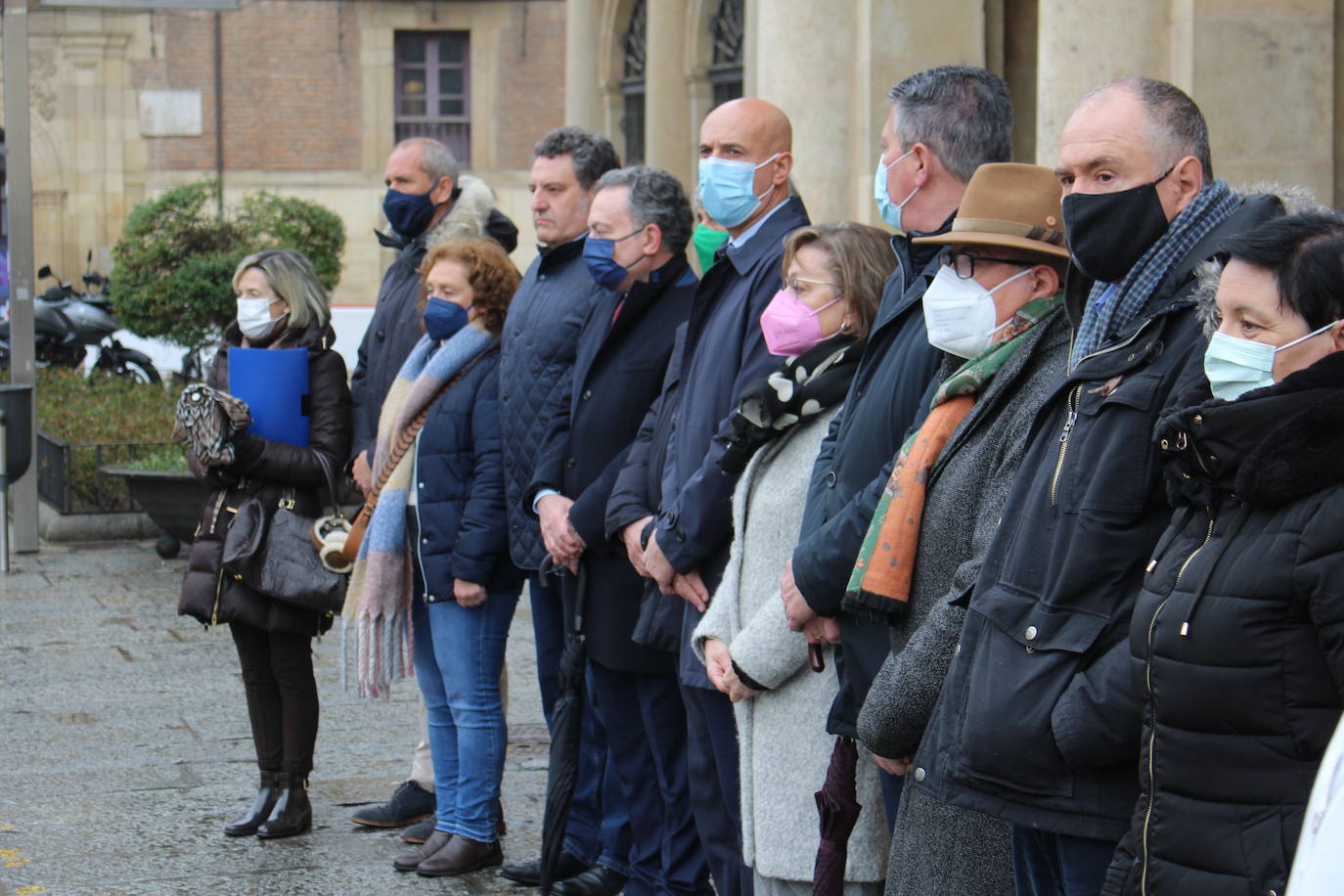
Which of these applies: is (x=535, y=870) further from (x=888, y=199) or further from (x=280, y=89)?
(x=280, y=89)

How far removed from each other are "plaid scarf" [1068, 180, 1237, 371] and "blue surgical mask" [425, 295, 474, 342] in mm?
2930

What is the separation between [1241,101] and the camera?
7.04 metres

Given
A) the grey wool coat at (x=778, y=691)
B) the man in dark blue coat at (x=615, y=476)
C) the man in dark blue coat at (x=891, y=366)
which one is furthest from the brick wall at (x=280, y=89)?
the man in dark blue coat at (x=891, y=366)

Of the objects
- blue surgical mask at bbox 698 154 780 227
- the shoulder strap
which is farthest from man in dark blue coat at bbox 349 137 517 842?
blue surgical mask at bbox 698 154 780 227

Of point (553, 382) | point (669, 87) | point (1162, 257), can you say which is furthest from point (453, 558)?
point (669, 87)

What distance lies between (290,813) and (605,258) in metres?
2.11

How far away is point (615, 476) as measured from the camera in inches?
197

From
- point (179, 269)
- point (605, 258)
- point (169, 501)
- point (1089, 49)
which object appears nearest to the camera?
point (605, 258)

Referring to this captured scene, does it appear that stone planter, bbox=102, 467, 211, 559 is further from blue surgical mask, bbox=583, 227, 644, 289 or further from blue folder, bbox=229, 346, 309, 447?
blue surgical mask, bbox=583, 227, 644, 289

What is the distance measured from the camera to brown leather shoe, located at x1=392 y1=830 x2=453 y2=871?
5.52m

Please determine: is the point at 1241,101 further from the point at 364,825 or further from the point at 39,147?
the point at 39,147

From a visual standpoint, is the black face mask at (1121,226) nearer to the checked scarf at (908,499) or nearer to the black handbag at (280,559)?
the checked scarf at (908,499)

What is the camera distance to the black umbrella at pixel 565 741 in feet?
16.2

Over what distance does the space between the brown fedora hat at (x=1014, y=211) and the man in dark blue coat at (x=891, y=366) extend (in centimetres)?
21
